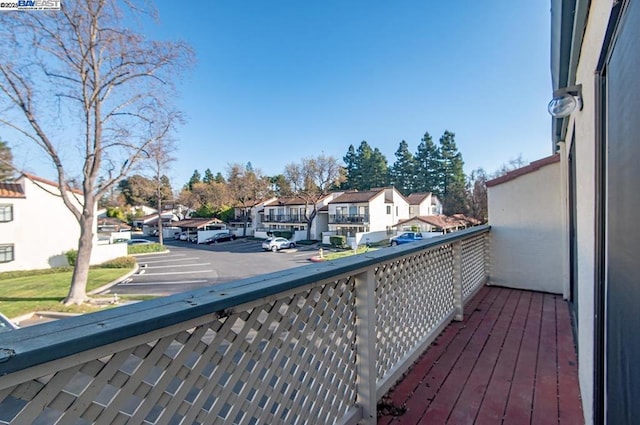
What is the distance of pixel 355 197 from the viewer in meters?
30.8

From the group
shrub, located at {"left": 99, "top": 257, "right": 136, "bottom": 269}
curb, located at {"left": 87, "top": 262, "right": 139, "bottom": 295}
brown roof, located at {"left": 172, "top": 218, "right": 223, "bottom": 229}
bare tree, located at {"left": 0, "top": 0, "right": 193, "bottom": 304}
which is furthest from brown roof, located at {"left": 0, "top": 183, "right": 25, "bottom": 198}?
brown roof, located at {"left": 172, "top": 218, "right": 223, "bottom": 229}

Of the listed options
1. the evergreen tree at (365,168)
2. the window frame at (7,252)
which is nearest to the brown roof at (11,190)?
the window frame at (7,252)

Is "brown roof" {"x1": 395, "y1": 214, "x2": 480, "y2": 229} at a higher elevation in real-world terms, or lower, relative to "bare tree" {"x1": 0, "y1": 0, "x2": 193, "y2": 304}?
lower

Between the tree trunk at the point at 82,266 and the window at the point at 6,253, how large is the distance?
32.0 ft

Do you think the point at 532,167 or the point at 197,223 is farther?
the point at 197,223

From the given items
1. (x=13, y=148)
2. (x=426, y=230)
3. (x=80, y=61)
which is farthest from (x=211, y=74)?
(x=426, y=230)

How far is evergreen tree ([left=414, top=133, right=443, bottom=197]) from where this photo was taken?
45062 millimetres

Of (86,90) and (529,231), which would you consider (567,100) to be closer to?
(529,231)

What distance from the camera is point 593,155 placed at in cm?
149

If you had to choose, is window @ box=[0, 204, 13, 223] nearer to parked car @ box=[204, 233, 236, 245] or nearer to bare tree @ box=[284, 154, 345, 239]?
parked car @ box=[204, 233, 236, 245]

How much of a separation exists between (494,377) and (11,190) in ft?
81.1

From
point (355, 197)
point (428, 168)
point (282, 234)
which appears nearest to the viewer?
point (355, 197)

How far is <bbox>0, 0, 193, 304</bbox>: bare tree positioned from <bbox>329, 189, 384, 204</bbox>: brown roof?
64.6 feet

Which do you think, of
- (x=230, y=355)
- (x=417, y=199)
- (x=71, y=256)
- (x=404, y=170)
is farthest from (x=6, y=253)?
(x=404, y=170)
